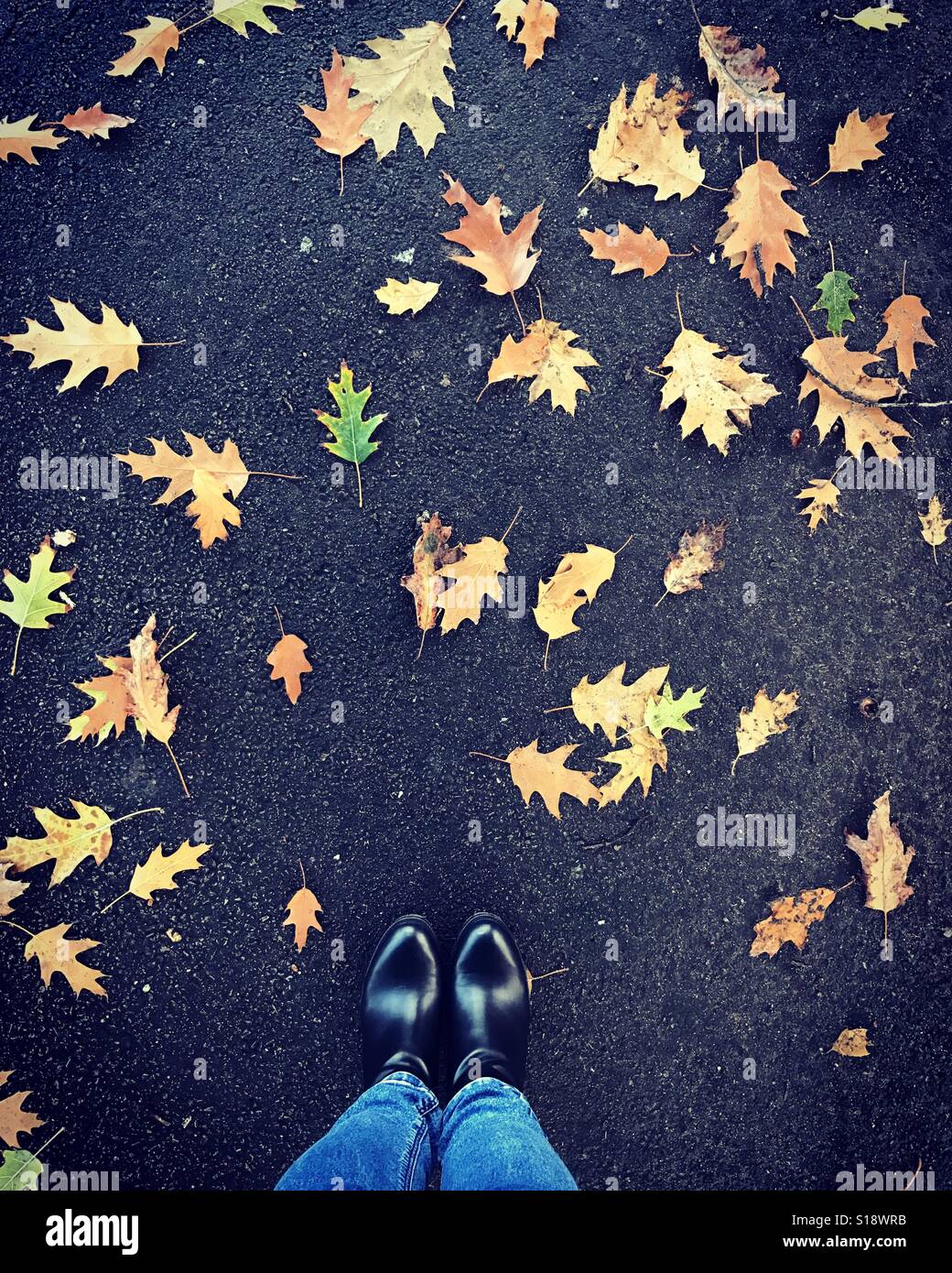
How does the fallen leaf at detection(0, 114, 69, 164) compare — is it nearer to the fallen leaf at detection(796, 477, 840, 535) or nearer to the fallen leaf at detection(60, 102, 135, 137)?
the fallen leaf at detection(60, 102, 135, 137)

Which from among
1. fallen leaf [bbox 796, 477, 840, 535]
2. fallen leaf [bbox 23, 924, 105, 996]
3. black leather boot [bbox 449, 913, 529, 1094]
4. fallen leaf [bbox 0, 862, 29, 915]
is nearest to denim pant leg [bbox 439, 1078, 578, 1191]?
black leather boot [bbox 449, 913, 529, 1094]

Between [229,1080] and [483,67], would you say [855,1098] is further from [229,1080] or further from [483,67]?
[483,67]

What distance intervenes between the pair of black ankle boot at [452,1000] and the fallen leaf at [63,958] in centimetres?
74

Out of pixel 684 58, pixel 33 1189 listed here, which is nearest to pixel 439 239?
pixel 684 58

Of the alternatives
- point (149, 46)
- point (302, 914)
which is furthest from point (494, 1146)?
point (149, 46)

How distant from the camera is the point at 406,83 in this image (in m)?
2.26

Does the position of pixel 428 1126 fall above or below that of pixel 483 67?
below

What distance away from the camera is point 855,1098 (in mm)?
2340

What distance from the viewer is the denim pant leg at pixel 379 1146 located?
180 cm

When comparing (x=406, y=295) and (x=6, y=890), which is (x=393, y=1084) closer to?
(x=6, y=890)

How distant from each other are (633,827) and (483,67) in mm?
2100

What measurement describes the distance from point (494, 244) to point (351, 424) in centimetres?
62
